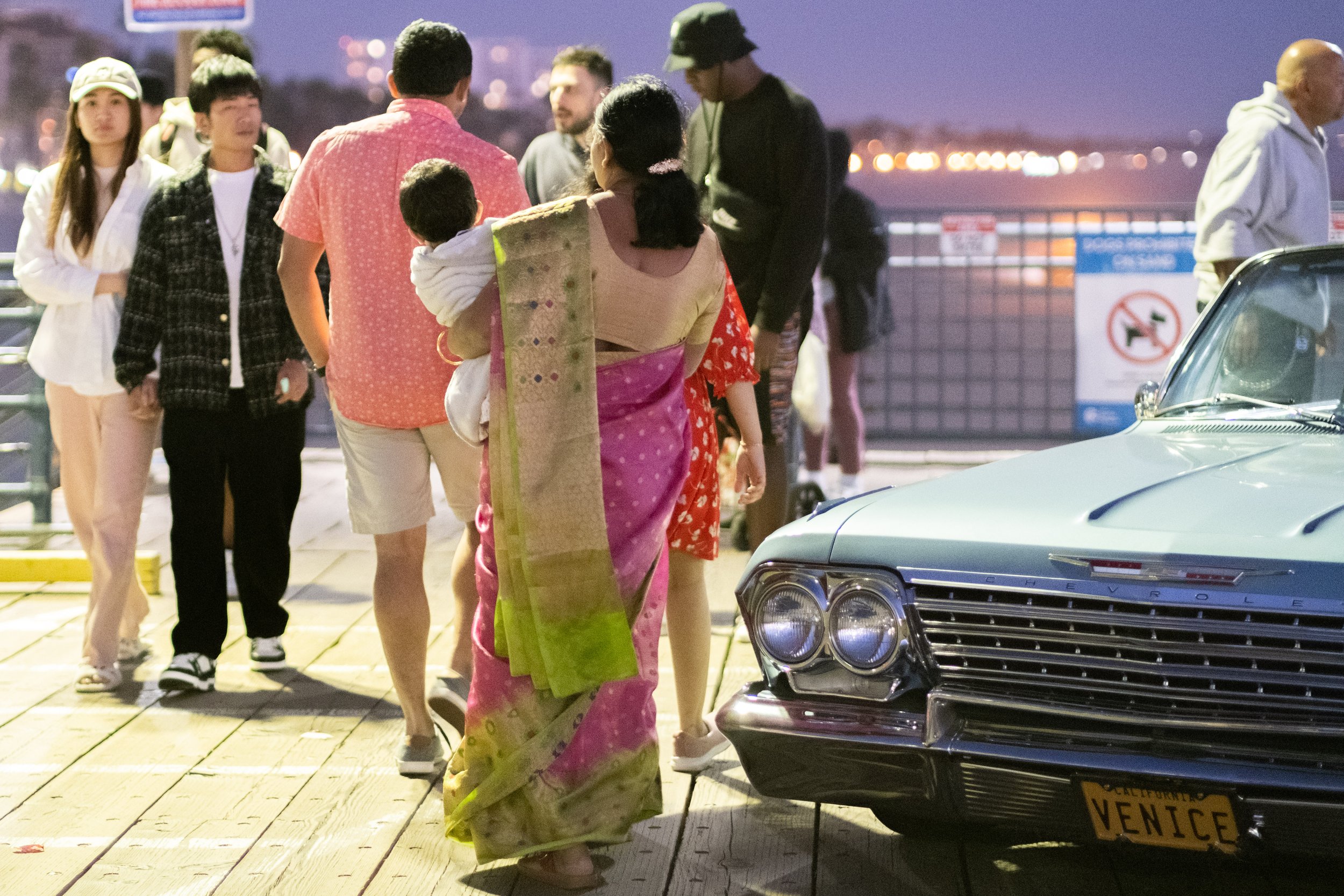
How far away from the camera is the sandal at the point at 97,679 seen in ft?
17.2

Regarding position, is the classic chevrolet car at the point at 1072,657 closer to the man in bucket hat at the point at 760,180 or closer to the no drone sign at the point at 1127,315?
the man in bucket hat at the point at 760,180

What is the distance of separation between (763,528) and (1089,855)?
2.24 metres

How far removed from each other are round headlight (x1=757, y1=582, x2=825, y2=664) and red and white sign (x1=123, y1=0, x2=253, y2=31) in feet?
18.4

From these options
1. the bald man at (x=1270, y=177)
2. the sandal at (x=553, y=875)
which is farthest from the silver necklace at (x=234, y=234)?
the bald man at (x=1270, y=177)

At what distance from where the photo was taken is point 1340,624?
2.70 metres

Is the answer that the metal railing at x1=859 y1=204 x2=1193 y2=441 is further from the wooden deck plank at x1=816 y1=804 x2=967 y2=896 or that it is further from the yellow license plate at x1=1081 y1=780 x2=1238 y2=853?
the yellow license plate at x1=1081 y1=780 x2=1238 y2=853

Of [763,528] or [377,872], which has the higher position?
[763,528]

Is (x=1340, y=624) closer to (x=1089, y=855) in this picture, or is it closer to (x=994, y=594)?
(x=994, y=594)

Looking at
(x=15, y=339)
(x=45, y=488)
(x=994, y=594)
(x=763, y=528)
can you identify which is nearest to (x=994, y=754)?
(x=994, y=594)

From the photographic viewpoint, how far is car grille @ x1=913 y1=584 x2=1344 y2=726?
2.75 m

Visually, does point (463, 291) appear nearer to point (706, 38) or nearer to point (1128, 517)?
point (1128, 517)

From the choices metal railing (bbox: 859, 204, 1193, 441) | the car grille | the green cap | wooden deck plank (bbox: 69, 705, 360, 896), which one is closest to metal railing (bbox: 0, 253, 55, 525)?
wooden deck plank (bbox: 69, 705, 360, 896)

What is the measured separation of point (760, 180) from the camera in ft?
18.2

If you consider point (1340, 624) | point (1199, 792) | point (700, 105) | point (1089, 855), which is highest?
point (700, 105)
